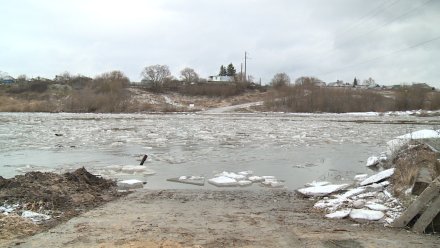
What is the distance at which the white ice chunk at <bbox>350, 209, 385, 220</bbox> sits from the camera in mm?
7867

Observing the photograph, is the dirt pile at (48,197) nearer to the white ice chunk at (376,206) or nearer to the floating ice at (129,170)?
the floating ice at (129,170)

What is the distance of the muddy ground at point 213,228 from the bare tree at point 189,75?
106 m

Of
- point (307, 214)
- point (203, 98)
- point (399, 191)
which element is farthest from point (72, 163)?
point (203, 98)

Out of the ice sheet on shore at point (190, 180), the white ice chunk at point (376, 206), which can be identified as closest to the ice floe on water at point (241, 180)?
the ice sheet on shore at point (190, 180)

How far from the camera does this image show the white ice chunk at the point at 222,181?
499 inches

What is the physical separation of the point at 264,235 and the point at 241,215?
1.70 m

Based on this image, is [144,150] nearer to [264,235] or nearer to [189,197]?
[189,197]

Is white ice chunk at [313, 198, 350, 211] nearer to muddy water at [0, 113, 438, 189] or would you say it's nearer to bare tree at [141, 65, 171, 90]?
muddy water at [0, 113, 438, 189]

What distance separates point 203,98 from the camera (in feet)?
331

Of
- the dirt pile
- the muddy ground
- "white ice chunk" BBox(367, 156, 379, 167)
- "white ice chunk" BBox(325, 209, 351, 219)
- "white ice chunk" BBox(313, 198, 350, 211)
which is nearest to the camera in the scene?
the muddy ground

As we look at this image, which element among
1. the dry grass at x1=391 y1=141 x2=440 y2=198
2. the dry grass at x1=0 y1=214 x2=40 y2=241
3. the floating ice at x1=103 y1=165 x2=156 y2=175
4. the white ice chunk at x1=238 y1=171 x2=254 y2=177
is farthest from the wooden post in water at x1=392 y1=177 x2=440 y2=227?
the floating ice at x1=103 y1=165 x2=156 y2=175

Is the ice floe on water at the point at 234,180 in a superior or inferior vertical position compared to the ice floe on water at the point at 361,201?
inferior

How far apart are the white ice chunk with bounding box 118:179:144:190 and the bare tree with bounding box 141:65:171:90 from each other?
93.4 metres

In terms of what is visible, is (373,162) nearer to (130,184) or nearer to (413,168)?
(413,168)
